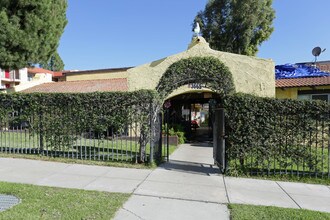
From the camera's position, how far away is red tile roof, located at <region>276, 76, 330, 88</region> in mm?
15891

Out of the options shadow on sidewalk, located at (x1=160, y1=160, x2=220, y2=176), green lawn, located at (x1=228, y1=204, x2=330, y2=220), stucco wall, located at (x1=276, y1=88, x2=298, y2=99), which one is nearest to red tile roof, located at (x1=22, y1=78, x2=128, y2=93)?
stucco wall, located at (x1=276, y1=88, x2=298, y2=99)

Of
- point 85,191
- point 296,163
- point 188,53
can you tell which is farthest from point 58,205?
point 188,53

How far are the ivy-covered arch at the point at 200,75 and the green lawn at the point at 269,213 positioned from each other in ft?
15.4

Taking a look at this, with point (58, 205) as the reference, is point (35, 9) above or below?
above

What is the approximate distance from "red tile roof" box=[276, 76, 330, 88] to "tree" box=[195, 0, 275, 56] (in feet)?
39.8

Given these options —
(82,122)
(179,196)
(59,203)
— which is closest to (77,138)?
(82,122)

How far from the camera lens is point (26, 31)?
18.5m

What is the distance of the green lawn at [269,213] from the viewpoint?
4.80m

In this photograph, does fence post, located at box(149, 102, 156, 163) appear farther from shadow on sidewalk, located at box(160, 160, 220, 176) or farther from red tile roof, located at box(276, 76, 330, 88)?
red tile roof, located at box(276, 76, 330, 88)

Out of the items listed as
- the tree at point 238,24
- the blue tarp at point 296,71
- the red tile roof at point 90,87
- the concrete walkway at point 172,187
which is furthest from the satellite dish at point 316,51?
the concrete walkway at point 172,187

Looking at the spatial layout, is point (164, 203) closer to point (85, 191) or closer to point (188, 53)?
point (85, 191)

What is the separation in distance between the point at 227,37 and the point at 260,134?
23.1m

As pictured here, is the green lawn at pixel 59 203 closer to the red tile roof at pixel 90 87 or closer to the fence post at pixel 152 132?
the fence post at pixel 152 132

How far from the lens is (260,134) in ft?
25.4
